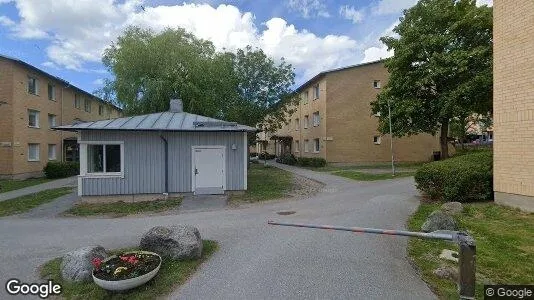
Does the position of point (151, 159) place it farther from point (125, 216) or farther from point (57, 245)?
point (57, 245)

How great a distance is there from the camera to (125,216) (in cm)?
1162

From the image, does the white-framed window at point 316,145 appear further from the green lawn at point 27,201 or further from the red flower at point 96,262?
the red flower at point 96,262

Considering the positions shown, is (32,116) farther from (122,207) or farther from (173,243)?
(173,243)

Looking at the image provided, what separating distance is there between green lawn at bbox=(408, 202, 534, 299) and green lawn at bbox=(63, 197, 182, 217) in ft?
28.4

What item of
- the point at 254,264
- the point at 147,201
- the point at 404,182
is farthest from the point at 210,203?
the point at 404,182

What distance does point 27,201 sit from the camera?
15.0 meters

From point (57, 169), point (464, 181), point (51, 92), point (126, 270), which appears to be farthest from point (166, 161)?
point (51, 92)

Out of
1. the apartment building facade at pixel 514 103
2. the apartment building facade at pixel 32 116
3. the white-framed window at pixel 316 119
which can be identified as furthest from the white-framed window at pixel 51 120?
the apartment building facade at pixel 514 103

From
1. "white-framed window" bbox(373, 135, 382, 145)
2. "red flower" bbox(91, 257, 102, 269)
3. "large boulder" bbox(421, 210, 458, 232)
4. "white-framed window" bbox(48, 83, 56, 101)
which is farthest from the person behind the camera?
"white-framed window" bbox(373, 135, 382, 145)

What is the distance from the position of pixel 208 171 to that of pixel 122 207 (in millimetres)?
3745

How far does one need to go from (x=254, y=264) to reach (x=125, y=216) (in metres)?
7.08

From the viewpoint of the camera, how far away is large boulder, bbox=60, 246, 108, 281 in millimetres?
5605

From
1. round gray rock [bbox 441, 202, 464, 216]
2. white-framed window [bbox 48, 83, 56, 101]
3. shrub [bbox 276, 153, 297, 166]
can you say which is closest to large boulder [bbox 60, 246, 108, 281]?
round gray rock [bbox 441, 202, 464, 216]

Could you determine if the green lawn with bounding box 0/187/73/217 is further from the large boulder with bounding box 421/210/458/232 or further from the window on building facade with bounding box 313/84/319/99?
the window on building facade with bounding box 313/84/319/99
